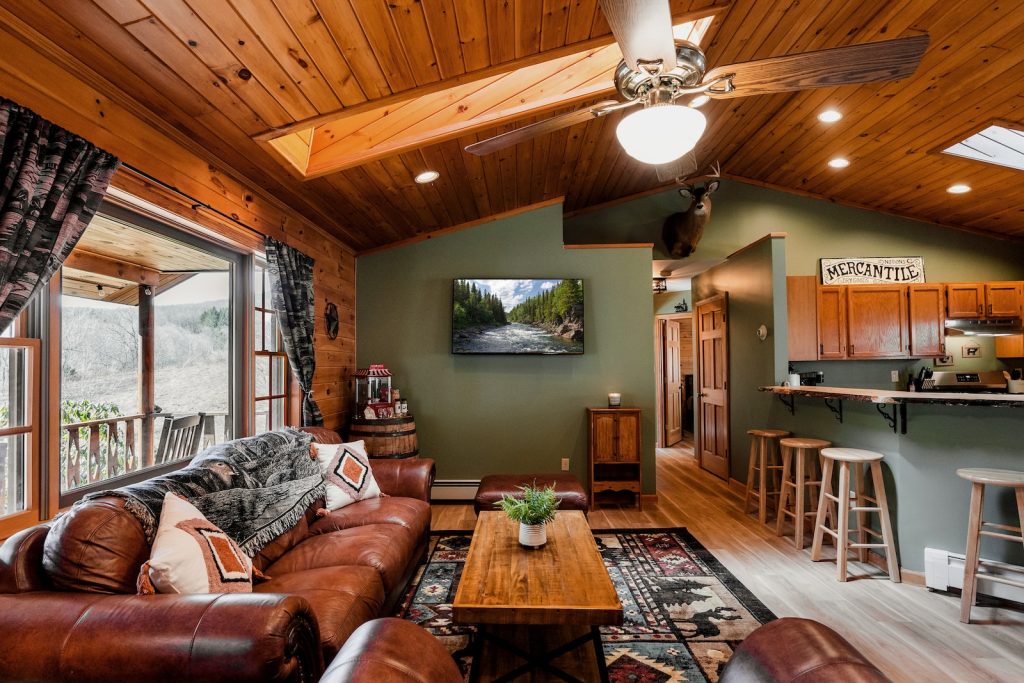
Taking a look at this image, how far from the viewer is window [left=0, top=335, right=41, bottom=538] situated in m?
1.88

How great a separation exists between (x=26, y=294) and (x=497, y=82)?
7.94 ft

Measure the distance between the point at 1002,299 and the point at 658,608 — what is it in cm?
558

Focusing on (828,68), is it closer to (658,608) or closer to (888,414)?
(888,414)

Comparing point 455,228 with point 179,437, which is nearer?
point 179,437

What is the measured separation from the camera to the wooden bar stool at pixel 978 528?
8.19 feet

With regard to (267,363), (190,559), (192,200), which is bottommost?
(190,559)

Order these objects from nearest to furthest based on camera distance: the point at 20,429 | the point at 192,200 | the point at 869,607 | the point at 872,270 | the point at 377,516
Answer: the point at 20,429
the point at 192,200
the point at 869,607
the point at 377,516
the point at 872,270

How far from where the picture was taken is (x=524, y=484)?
3.71 m

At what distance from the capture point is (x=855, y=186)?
539 cm

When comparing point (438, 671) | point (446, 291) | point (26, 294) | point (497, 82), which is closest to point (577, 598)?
point (438, 671)

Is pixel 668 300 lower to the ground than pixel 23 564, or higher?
higher

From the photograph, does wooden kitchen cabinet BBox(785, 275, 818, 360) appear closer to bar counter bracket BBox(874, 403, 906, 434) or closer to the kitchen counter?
the kitchen counter

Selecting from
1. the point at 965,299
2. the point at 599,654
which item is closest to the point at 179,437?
the point at 599,654

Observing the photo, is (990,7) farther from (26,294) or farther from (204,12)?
(26,294)
